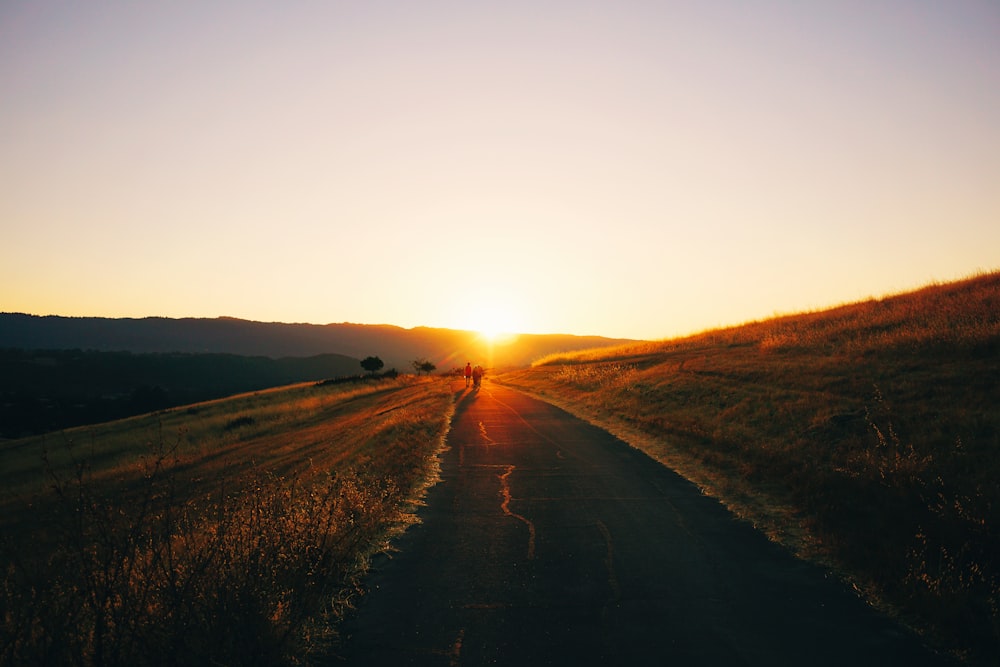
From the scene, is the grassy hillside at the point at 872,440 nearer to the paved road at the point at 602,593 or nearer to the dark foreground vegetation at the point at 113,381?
the paved road at the point at 602,593

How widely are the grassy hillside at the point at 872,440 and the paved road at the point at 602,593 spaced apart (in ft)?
2.46

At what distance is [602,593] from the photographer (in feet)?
21.1

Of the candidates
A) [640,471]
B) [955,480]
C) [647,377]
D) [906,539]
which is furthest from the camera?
[647,377]

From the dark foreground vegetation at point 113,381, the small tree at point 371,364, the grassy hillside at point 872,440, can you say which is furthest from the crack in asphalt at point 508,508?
the small tree at point 371,364

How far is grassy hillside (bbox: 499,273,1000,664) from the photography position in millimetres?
6711

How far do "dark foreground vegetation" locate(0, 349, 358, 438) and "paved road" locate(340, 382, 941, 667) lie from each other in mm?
21318

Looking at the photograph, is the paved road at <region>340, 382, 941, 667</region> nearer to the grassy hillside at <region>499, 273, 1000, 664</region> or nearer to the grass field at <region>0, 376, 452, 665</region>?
the grass field at <region>0, 376, 452, 665</region>

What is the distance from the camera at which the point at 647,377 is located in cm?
2950

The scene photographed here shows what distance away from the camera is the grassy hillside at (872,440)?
671cm

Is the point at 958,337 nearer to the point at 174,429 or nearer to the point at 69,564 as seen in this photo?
the point at 69,564

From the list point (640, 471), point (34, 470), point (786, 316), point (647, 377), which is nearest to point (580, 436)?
point (640, 471)

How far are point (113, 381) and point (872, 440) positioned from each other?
107 m

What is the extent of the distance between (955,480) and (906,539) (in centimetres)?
264

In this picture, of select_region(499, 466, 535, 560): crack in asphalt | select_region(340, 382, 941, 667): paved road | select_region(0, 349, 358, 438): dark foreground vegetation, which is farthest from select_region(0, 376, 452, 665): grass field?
select_region(0, 349, 358, 438): dark foreground vegetation
